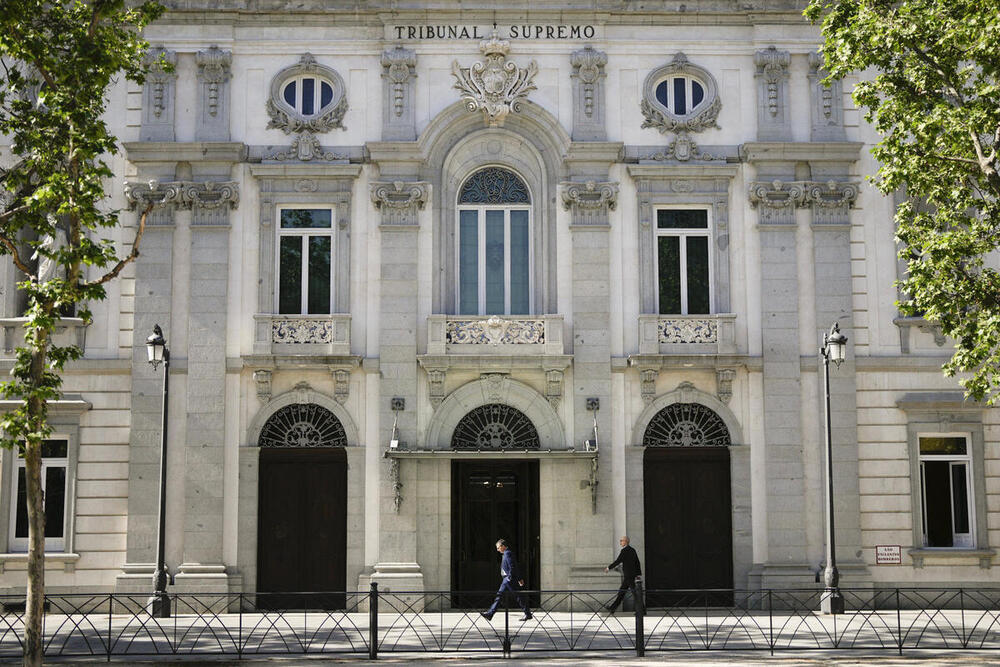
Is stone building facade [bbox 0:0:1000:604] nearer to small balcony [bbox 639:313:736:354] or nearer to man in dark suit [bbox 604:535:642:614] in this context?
small balcony [bbox 639:313:736:354]

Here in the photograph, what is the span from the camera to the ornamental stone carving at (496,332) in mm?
26547

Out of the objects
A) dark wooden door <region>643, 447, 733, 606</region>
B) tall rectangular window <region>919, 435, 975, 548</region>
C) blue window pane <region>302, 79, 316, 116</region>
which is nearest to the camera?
dark wooden door <region>643, 447, 733, 606</region>

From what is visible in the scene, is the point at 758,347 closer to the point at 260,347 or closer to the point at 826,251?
the point at 826,251

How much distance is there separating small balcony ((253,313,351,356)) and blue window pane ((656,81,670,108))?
9.08 metres

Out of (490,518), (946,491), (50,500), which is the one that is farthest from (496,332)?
(946,491)

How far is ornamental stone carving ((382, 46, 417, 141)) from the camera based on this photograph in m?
27.1

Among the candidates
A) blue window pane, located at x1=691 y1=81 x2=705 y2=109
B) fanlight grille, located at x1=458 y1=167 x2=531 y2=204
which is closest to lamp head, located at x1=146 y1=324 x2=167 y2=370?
fanlight grille, located at x1=458 y1=167 x2=531 y2=204

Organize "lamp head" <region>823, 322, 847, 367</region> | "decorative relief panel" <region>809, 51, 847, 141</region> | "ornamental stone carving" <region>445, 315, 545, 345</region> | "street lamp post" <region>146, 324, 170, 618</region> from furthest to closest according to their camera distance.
A: "decorative relief panel" <region>809, 51, 847, 141</region> → "ornamental stone carving" <region>445, 315, 545, 345</region> → "lamp head" <region>823, 322, 847, 367</region> → "street lamp post" <region>146, 324, 170, 618</region>

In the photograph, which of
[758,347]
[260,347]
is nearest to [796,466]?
[758,347]

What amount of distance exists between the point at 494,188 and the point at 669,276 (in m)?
4.71

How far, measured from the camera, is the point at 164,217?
26766 mm

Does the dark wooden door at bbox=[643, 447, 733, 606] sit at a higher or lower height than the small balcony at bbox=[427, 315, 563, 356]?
lower

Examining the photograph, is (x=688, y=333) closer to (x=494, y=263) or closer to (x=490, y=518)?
(x=494, y=263)

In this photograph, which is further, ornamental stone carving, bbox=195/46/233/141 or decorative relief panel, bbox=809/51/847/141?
decorative relief panel, bbox=809/51/847/141
